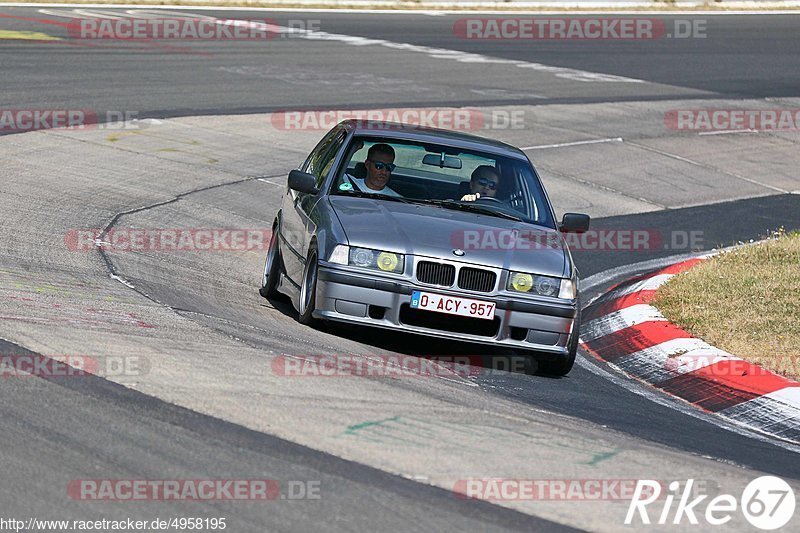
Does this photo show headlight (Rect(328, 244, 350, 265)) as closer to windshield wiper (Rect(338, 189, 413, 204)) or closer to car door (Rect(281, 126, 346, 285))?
car door (Rect(281, 126, 346, 285))

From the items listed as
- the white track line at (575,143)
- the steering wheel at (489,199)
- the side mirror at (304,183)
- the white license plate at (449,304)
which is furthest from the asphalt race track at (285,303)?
the steering wheel at (489,199)

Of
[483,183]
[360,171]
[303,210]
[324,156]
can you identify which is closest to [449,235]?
[483,183]

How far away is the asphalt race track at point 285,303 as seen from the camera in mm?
5105

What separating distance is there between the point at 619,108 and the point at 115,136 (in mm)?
9273

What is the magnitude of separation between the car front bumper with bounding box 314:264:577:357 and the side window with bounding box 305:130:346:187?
1.61 meters

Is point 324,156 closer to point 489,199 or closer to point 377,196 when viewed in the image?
point 377,196

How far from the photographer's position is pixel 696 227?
14680 mm

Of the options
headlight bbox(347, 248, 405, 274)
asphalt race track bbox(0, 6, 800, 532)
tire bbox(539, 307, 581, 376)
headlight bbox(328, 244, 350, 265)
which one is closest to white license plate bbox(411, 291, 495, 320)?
headlight bbox(347, 248, 405, 274)

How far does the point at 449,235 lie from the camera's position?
8.33 metres

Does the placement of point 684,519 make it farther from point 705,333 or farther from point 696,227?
point 696,227

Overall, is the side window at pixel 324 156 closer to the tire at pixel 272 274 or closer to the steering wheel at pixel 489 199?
the tire at pixel 272 274

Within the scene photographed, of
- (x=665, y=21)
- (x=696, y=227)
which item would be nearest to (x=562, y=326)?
(x=696, y=227)

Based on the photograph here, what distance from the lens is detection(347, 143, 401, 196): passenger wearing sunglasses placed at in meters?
9.23

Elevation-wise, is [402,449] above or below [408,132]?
below
